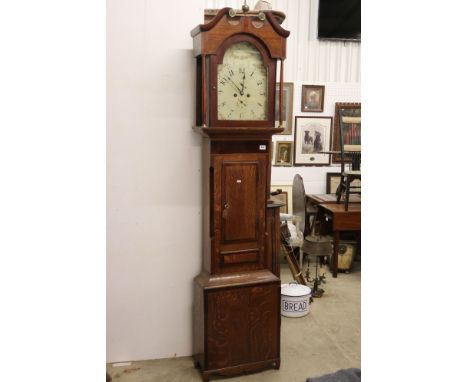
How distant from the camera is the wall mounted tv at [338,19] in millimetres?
5410

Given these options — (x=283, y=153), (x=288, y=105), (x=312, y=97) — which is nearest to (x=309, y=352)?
(x=283, y=153)

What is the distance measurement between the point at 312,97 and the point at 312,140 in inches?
19.1

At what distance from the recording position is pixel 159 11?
8.99 ft

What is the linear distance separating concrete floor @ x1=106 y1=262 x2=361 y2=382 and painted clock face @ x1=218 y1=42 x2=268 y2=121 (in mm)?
1500

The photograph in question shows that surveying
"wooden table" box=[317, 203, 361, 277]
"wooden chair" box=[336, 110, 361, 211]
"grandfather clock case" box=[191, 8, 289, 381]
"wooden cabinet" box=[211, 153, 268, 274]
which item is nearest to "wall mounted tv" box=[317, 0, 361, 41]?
"wooden chair" box=[336, 110, 361, 211]

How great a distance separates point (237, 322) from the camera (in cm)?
277

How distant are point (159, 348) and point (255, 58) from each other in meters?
1.82

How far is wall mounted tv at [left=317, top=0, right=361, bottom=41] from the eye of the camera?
5410mm

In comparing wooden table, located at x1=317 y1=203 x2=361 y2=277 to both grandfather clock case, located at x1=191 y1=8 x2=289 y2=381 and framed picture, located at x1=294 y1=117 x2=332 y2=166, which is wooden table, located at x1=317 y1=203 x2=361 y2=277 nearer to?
framed picture, located at x1=294 y1=117 x2=332 y2=166

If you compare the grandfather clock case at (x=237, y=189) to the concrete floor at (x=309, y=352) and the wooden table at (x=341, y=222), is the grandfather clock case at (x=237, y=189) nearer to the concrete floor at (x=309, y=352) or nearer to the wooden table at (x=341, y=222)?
the concrete floor at (x=309, y=352)

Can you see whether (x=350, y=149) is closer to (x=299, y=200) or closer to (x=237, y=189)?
(x=299, y=200)
